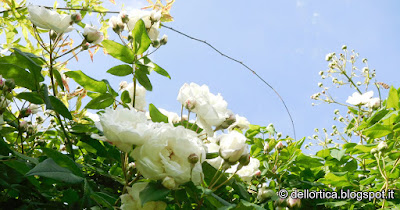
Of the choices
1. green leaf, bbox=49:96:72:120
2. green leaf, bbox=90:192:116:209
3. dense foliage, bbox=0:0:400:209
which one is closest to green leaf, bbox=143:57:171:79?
dense foliage, bbox=0:0:400:209

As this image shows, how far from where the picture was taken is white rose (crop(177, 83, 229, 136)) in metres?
0.93

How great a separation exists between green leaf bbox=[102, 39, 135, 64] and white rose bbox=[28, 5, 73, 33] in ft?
0.50

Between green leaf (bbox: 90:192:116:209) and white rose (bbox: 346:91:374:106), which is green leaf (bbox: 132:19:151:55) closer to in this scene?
green leaf (bbox: 90:192:116:209)

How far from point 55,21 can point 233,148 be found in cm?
63

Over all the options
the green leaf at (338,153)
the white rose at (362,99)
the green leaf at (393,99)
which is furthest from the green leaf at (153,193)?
the white rose at (362,99)

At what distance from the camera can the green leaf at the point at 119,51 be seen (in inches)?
38.5

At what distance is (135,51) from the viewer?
1.01 metres

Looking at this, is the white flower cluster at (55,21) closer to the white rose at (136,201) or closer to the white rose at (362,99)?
the white rose at (136,201)

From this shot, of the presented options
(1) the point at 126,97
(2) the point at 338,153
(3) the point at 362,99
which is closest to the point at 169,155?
(1) the point at 126,97

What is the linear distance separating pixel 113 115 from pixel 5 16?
55.2 inches

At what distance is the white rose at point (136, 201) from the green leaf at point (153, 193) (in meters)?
0.04

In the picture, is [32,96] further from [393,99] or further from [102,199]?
[393,99]

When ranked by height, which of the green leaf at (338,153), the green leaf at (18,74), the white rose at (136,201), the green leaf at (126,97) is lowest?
the white rose at (136,201)

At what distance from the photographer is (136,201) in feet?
2.49
